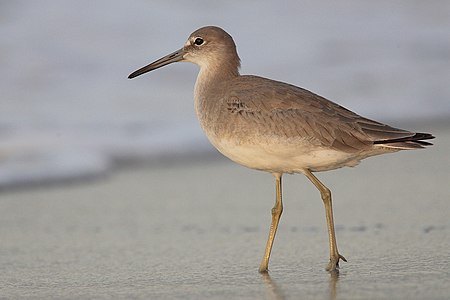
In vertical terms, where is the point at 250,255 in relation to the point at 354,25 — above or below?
below

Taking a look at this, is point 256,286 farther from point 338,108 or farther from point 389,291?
point 338,108

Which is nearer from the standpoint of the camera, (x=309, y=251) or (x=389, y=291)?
(x=389, y=291)

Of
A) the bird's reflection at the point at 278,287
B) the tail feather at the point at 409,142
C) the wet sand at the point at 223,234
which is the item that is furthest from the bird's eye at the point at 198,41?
the bird's reflection at the point at 278,287

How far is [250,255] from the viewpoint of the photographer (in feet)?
19.0

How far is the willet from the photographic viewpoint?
5.43 meters

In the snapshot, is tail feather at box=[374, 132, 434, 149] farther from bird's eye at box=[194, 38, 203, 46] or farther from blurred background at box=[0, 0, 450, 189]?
blurred background at box=[0, 0, 450, 189]

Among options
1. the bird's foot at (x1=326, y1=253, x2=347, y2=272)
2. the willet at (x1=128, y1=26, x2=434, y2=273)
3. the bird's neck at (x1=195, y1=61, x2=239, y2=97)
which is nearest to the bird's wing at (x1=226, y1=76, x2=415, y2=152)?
the willet at (x1=128, y1=26, x2=434, y2=273)

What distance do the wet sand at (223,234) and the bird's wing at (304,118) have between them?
648mm

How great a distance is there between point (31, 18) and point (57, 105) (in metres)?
3.16

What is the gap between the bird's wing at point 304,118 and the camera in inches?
214

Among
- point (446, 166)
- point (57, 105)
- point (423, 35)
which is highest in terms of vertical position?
point (423, 35)

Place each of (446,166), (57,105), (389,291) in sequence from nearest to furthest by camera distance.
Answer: (389,291)
(446,166)
(57,105)

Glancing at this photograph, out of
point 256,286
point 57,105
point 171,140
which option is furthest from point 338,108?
point 57,105

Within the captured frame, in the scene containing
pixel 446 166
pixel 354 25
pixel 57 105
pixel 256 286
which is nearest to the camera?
pixel 256 286
